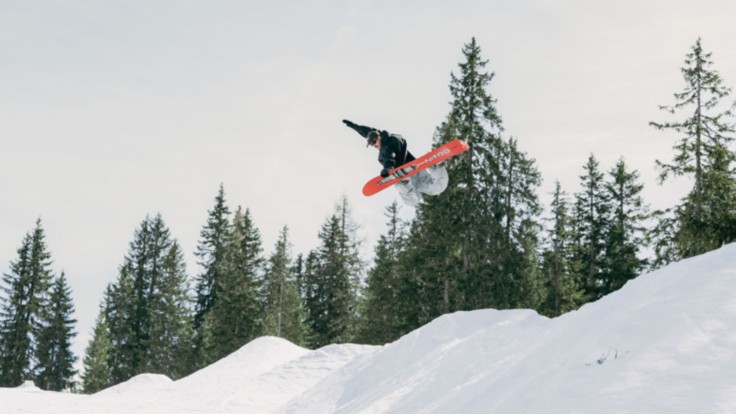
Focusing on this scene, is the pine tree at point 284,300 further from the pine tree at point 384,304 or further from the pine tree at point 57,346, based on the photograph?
the pine tree at point 57,346

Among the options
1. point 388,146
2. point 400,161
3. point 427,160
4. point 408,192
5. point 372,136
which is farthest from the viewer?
point 408,192

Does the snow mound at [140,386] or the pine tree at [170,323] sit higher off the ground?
the pine tree at [170,323]

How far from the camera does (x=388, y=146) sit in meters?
13.4

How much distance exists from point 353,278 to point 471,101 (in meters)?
21.6

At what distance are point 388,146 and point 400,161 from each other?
547mm

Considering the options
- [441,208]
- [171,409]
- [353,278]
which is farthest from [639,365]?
[353,278]

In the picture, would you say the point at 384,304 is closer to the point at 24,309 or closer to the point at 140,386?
the point at 140,386

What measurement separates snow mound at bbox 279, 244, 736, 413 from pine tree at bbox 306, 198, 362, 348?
3163 centimetres

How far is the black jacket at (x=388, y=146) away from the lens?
13.4m

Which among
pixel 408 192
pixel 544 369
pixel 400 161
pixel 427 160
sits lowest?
pixel 544 369

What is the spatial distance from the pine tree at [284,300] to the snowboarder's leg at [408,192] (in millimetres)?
33074

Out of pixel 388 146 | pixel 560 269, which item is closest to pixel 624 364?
pixel 388 146

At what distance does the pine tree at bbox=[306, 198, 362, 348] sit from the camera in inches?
1880

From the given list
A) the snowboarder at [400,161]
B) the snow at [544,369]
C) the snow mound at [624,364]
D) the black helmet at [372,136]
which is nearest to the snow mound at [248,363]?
the snow at [544,369]
